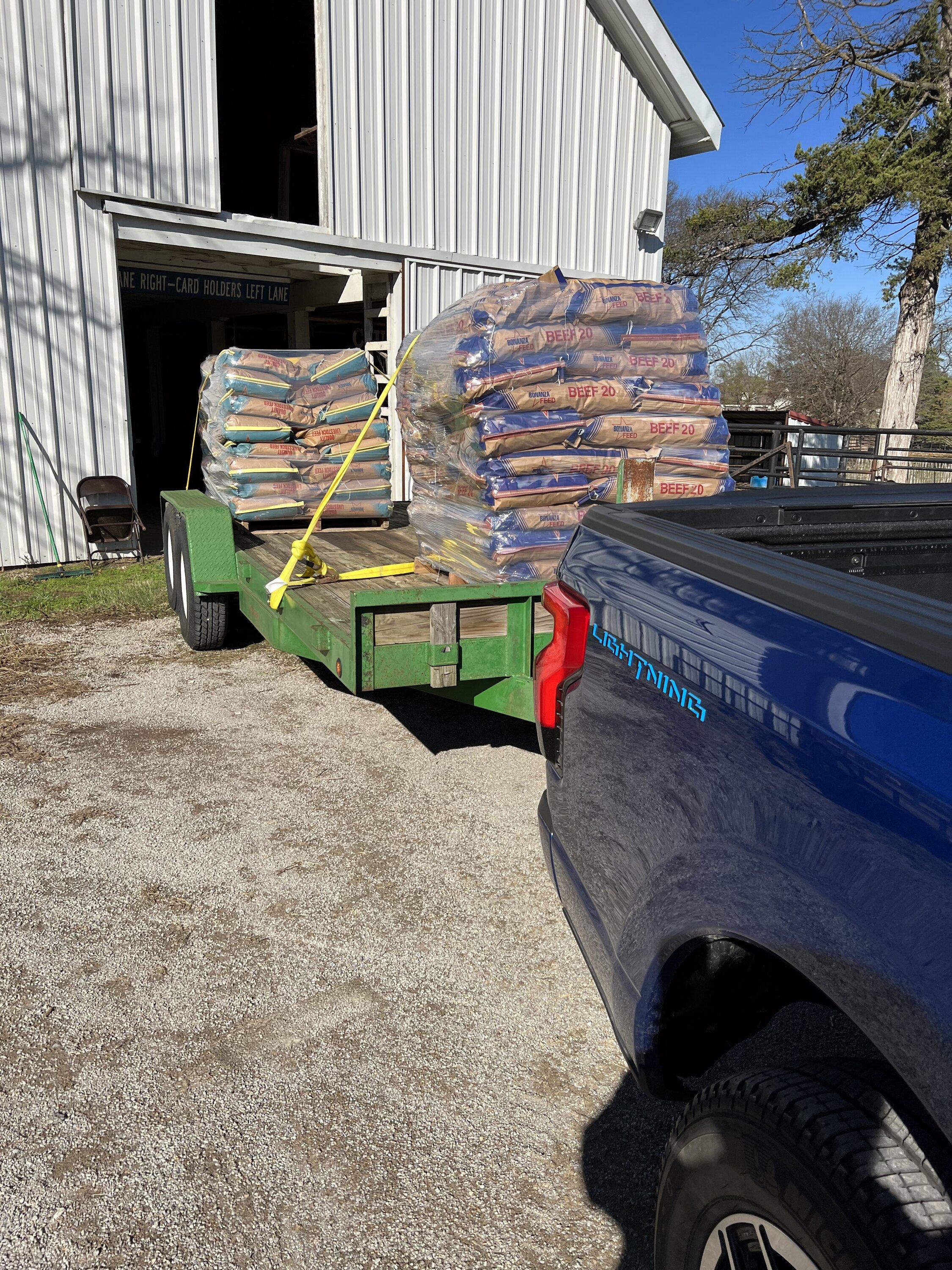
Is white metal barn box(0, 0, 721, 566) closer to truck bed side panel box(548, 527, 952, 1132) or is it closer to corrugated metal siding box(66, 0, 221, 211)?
corrugated metal siding box(66, 0, 221, 211)

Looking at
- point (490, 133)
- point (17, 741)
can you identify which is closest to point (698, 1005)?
point (17, 741)

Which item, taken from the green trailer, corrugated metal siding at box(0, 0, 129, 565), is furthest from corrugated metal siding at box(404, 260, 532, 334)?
the green trailer

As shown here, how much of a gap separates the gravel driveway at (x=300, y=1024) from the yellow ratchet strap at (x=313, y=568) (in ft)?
3.36

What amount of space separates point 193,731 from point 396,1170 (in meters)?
3.66

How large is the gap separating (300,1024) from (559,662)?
159 centimetres

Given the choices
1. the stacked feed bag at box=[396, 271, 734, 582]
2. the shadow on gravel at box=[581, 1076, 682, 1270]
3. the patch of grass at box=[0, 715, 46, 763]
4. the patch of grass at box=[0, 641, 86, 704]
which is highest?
the stacked feed bag at box=[396, 271, 734, 582]

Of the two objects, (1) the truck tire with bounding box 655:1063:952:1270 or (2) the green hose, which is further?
(2) the green hose

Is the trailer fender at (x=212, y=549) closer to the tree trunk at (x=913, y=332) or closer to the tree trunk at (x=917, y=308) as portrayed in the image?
the tree trunk at (x=917, y=308)

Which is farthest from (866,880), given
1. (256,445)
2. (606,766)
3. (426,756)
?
(256,445)

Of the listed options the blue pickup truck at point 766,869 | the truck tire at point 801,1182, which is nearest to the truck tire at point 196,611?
the blue pickup truck at point 766,869

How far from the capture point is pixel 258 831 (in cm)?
436

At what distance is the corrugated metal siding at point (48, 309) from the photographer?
9.18 m

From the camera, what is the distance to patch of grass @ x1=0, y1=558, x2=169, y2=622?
8.48 meters

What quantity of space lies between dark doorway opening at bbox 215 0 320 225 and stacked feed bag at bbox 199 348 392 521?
7.63 m
